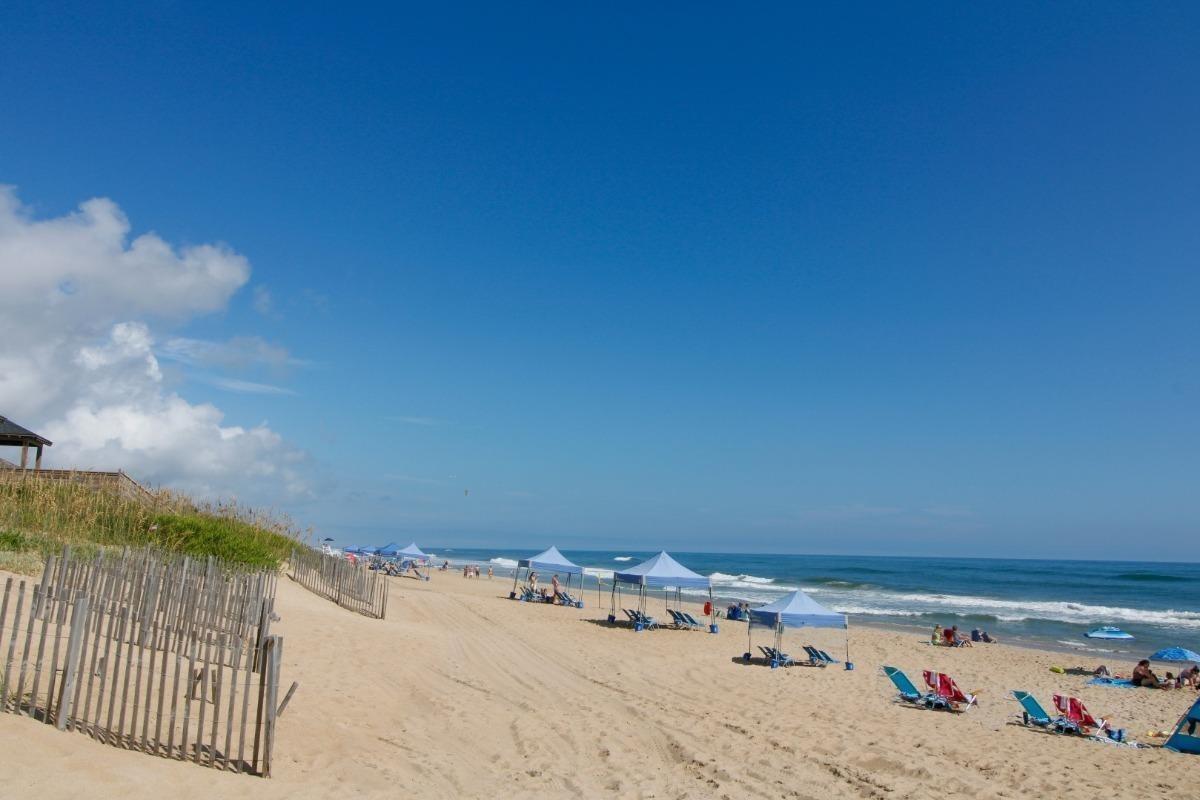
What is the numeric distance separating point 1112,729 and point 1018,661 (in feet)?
33.6

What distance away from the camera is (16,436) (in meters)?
21.0

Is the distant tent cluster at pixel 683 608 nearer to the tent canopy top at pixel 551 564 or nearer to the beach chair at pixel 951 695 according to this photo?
the tent canopy top at pixel 551 564

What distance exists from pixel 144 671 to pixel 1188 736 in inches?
525

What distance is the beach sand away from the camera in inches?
249

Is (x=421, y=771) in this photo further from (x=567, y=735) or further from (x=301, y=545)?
(x=301, y=545)

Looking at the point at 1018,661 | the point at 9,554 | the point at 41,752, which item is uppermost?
the point at 9,554

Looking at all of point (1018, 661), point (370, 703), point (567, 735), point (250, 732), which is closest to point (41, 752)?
point (250, 732)

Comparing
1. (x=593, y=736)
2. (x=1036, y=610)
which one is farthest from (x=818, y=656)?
(x=1036, y=610)

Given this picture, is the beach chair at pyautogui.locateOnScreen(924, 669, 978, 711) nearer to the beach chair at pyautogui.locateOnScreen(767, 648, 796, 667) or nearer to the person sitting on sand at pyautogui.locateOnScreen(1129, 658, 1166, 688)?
the beach chair at pyautogui.locateOnScreen(767, 648, 796, 667)

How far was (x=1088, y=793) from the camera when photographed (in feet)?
27.7

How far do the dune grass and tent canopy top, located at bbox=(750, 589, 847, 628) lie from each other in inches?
399

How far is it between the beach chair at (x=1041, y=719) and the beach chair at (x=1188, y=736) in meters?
1.12

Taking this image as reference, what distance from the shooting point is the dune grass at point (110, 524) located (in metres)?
12.5

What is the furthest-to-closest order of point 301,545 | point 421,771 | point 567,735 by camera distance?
point 301,545 < point 567,735 < point 421,771
